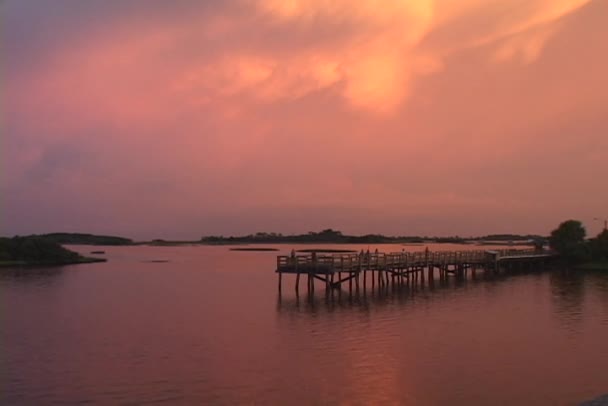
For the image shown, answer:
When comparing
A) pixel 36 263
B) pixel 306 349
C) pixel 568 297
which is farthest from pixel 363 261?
pixel 36 263

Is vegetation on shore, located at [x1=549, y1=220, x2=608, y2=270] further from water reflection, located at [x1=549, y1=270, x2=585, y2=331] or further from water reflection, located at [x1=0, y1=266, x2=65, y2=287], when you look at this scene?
water reflection, located at [x1=0, y1=266, x2=65, y2=287]

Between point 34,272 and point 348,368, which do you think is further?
point 34,272

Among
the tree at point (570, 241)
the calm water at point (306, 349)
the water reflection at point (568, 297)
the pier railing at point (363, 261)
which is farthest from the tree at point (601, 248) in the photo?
the calm water at point (306, 349)

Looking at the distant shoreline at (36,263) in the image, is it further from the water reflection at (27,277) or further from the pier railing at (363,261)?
the pier railing at (363,261)

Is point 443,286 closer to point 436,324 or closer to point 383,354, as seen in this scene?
point 436,324

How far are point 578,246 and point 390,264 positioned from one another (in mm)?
48699

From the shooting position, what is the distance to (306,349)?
27.4m

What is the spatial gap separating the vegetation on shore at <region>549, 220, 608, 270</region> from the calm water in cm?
3713

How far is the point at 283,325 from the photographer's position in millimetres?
34438

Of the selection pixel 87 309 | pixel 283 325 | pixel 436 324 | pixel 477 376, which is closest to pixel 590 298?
pixel 436 324

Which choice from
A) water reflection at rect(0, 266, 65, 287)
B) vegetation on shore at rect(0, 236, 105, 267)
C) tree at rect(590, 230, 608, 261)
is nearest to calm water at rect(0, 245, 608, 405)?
water reflection at rect(0, 266, 65, 287)

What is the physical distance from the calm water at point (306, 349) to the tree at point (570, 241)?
42.7 meters

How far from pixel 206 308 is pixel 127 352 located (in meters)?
16.2

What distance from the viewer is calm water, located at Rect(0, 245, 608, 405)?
20375 millimetres
